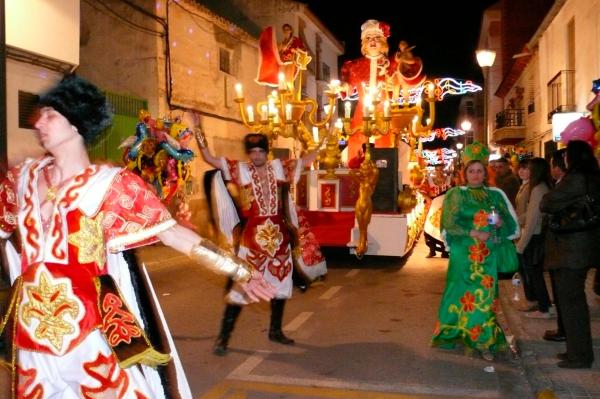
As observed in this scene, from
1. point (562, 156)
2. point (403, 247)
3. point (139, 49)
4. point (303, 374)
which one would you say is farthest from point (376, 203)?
point (139, 49)

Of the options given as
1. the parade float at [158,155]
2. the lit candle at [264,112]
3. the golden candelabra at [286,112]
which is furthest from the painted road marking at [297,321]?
the lit candle at [264,112]

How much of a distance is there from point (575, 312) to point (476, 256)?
3.04 feet

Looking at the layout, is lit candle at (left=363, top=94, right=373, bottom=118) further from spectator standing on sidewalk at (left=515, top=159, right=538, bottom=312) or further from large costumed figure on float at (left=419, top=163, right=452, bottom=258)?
spectator standing on sidewalk at (left=515, top=159, right=538, bottom=312)

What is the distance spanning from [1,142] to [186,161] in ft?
7.20

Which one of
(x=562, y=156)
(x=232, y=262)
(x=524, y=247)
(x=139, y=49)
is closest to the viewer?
(x=232, y=262)

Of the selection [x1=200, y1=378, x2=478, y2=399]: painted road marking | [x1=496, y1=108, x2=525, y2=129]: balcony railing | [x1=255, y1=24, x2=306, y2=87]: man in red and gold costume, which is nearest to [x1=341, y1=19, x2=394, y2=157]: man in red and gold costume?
[x1=255, y1=24, x2=306, y2=87]: man in red and gold costume

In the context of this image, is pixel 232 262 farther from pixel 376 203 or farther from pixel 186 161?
pixel 376 203

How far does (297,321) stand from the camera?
7.40 m

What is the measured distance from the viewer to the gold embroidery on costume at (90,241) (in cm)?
252

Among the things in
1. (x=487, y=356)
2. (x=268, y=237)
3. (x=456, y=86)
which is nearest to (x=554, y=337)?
(x=487, y=356)

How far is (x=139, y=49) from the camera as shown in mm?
18375

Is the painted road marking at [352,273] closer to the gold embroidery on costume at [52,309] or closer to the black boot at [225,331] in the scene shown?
the black boot at [225,331]

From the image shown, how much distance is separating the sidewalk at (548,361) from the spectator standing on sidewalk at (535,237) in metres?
0.24

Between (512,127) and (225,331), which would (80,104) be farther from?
(512,127)
